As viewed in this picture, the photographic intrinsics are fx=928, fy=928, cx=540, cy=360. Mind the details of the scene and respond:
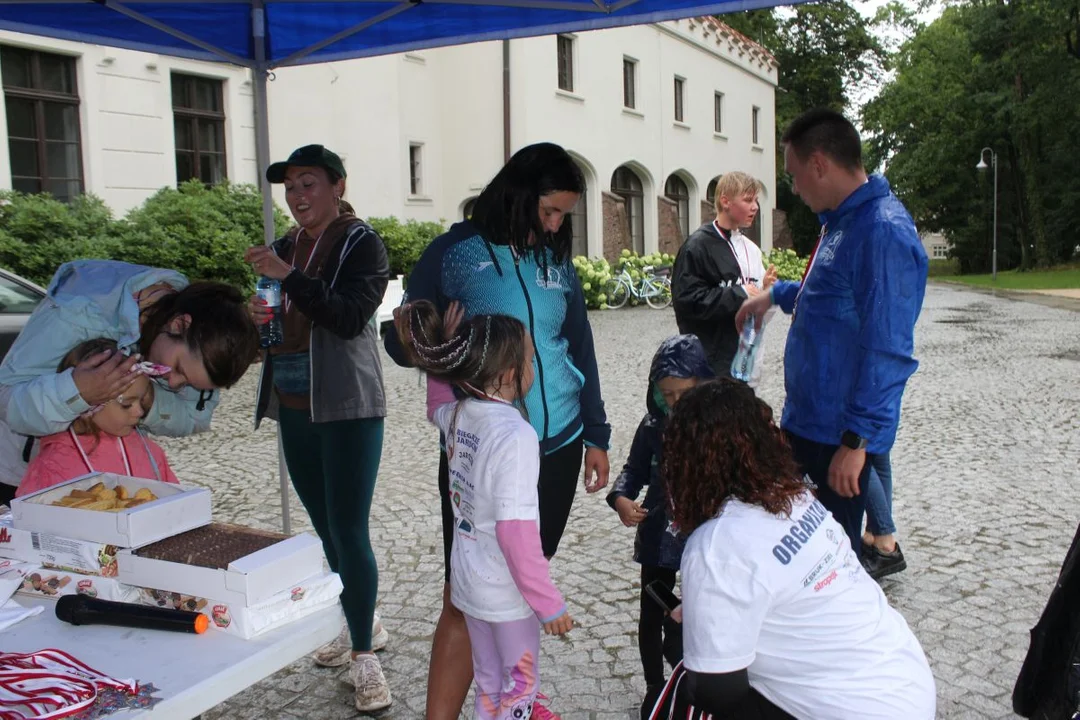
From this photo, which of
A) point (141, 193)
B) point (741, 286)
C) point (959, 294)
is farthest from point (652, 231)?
point (741, 286)

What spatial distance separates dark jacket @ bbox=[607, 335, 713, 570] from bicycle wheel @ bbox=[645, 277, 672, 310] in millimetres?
17647

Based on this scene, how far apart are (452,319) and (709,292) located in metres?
2.18

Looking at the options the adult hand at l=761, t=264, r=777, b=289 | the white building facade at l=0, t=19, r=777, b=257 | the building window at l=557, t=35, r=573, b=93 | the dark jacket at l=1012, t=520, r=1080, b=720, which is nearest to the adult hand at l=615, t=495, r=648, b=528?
the dark jacket at l=1012, t=520, r=1080, b=720

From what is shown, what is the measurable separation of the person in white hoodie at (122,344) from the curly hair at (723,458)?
1042 mm

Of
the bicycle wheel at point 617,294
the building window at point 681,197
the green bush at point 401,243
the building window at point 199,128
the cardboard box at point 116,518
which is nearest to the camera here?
the cardboard box at point 116,518

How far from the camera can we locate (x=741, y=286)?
439 centimetres

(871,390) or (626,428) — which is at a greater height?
(871,390)

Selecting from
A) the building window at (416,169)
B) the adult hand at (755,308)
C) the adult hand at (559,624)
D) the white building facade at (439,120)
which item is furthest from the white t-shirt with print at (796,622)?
the building window at (416,169)

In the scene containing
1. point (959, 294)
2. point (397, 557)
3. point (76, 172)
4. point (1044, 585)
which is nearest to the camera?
point (1044, 585)

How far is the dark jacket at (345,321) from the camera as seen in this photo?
2900mm

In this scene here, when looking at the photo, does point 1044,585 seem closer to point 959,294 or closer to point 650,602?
point 650,602

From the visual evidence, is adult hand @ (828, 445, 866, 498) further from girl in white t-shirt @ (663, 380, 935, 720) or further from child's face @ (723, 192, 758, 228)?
child's face @ (723, 192, 758, 228)

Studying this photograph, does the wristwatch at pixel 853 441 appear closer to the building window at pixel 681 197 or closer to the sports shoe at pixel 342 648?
the sports shoe at pixel 342 648

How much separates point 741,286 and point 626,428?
138 inches
